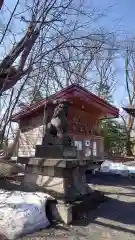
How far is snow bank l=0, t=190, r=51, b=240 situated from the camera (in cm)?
543

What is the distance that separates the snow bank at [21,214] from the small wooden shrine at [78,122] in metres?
7.11

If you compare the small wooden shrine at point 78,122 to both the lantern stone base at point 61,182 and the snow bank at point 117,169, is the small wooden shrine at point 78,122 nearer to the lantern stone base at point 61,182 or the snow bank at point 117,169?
the snow bank at point 117,169

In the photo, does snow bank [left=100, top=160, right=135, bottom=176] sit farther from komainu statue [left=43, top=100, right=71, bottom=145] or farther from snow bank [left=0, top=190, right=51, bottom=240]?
snow bank [left=0, top=190, right=51, bottom=240]

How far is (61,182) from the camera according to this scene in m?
7.16

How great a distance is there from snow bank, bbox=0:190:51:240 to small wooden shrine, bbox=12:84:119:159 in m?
7.11

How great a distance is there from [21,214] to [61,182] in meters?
1.70

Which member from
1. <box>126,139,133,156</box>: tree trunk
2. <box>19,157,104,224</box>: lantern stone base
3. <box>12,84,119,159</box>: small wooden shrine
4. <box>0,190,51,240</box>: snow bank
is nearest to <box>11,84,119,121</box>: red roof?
<box>12,84,119,159</box>: small wooden shrine

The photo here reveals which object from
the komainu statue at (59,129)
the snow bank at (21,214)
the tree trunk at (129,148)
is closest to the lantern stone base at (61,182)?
the snow bank at (21,214)

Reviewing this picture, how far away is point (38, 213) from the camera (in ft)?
19.8

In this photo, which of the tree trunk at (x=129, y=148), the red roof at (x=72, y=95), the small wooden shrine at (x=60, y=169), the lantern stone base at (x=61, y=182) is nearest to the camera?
the lantern stone base at (x=61, y=182)

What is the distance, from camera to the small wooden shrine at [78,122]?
45.3ft

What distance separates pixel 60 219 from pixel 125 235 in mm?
1474

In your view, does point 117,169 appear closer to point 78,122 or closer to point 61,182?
point 78,122

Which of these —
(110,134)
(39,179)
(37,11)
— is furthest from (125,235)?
(110,134)
